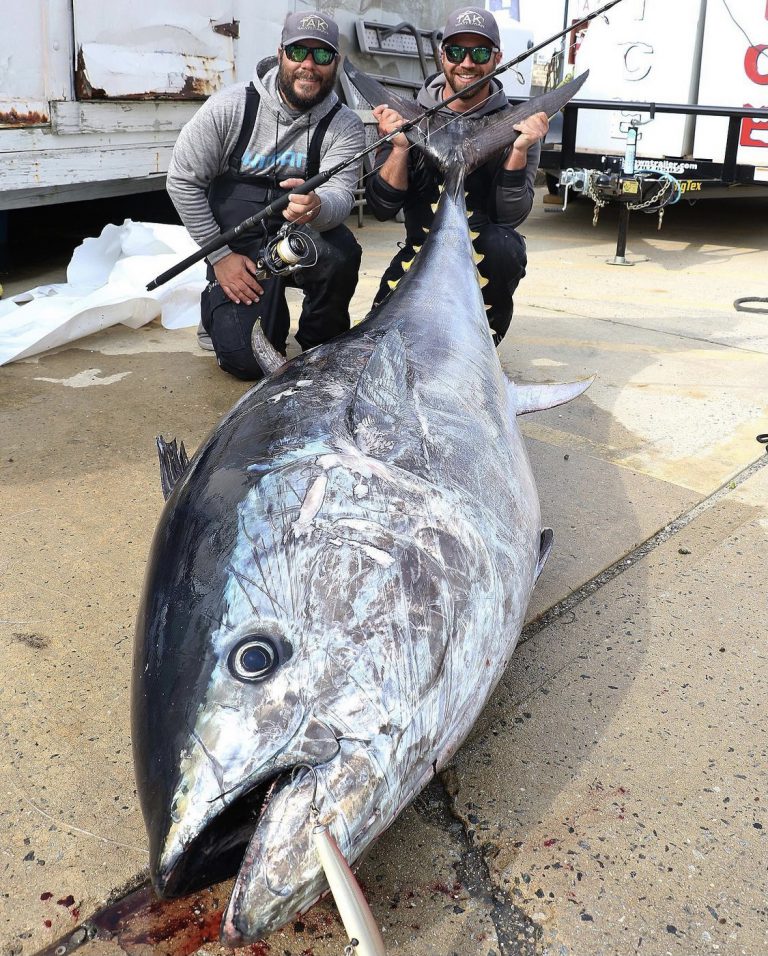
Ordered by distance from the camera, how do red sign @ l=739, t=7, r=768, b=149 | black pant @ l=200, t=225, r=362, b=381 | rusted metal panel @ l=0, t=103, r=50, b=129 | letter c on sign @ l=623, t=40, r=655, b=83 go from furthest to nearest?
1. letter c on sign @ l=623, t=40, r=655, b=83
2. red sign @ l=739, t=7, r=768, b=149
3. rusted metal panel @ l=0, t=103, r=50, b=129
4. black pant @ l=200, t=225, r=362, b=381

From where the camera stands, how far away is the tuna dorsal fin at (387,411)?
70.6 inches

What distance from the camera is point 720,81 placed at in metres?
7.33

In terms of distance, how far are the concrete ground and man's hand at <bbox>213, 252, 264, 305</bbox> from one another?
0.42 meters

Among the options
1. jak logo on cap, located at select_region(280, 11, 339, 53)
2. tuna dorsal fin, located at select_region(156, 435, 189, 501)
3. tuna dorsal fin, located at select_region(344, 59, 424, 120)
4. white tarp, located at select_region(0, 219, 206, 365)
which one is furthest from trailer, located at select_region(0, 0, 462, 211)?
tuna dorsal fin, located at select_region(156, 435, 189, 501)

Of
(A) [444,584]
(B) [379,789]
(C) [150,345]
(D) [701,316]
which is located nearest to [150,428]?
(C) [150,345]

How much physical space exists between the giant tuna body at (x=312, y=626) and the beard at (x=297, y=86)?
7.36 feet

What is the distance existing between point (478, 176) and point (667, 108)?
3.48 metres

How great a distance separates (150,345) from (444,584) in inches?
133

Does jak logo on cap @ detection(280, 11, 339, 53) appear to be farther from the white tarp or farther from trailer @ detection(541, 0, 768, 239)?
trailer @ detection(541, 0, 768, 239)

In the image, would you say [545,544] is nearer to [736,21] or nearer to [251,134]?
[251,134]

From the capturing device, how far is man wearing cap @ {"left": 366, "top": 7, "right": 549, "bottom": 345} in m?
3.76

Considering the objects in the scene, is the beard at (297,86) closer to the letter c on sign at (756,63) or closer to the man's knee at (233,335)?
the man's knee at (233,335)

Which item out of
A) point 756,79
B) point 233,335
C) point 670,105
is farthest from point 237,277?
point 756,79

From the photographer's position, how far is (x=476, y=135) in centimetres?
378
